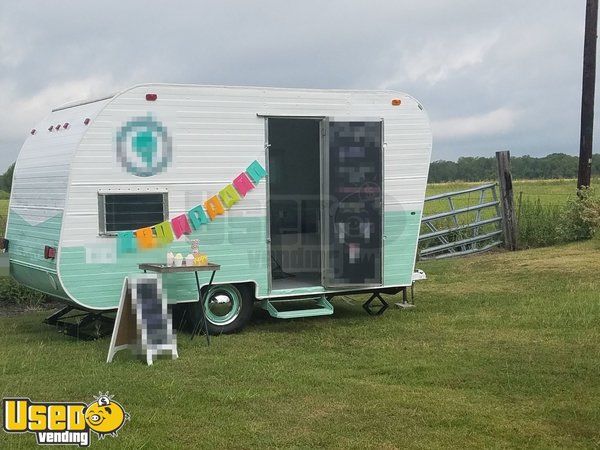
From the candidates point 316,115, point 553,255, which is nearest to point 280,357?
point 316,115

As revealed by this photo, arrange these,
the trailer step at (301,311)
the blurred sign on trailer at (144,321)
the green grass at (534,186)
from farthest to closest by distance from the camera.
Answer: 1. the green grass at (534,186)
2. the trailer step at (301,311)
3. the blurred sign on trailer at (144,321)

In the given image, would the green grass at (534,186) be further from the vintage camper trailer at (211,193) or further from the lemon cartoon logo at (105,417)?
the lemon cartoon logo at (105,417)

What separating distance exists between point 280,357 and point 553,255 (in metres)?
8.41

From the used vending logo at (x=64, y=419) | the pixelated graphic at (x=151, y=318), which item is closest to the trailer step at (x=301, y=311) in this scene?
the pixelated graphic at (x=151, y=318)

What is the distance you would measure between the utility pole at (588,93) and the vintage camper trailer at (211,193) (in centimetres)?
849

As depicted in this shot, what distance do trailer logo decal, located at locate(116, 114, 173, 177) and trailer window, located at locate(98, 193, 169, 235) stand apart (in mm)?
275

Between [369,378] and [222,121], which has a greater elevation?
[222,121]

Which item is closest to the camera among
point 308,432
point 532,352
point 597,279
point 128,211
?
point 308,432

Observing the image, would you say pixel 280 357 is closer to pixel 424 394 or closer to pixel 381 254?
pixel 424 394

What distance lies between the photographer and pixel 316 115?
29.9ft

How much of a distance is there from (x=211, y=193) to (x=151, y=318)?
1.71 meters

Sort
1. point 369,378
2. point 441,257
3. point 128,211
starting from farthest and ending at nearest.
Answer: point 441,257 → point 128,211 → point 369,378

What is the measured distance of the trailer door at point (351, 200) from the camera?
30.0 feet

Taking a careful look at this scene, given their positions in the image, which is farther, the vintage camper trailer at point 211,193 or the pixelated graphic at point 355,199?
the pixelated graphic at point 355,199
